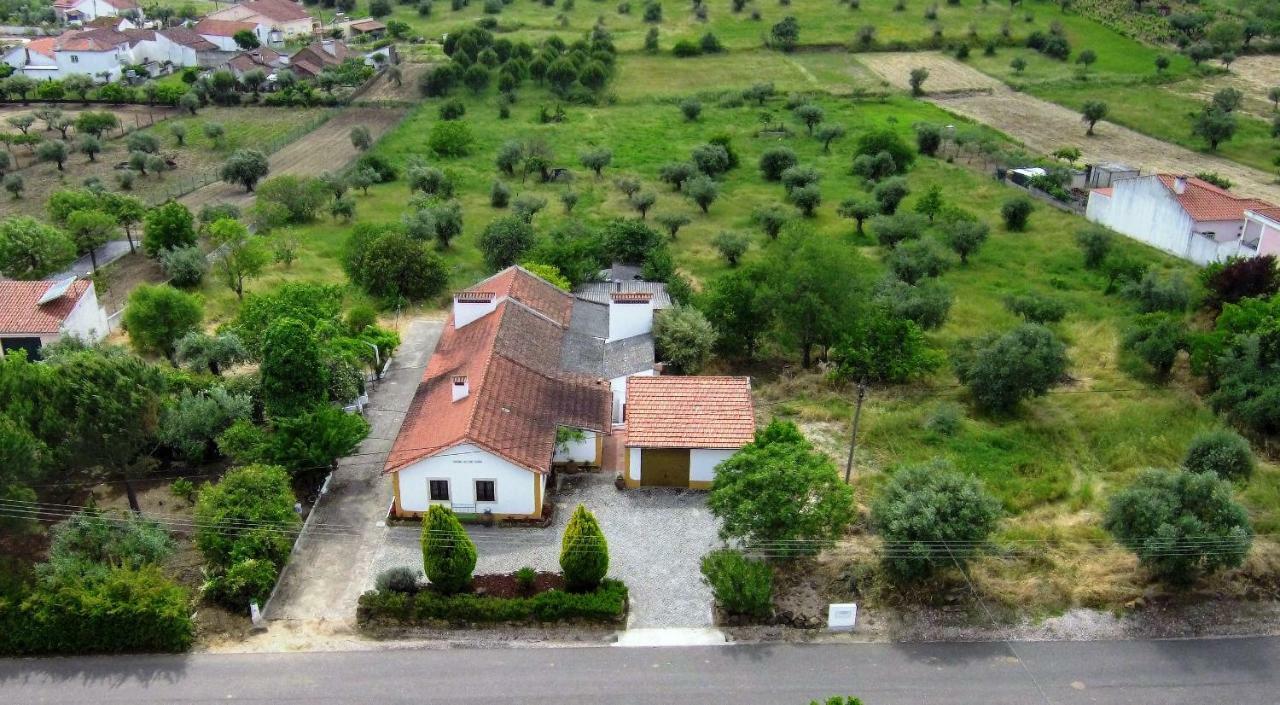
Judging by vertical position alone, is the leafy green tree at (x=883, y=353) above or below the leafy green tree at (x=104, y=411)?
below

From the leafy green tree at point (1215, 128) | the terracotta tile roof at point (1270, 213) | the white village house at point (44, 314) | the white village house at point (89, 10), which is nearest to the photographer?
the white village house at point (44, 314)

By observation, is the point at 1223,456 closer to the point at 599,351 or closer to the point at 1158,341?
the point at 1158,341

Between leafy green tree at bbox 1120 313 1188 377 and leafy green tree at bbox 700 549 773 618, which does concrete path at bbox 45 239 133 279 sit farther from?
leafy green tree at bbox 1120 313 1188 377

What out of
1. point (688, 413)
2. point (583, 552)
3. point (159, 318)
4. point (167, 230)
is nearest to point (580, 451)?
point (688, 413)

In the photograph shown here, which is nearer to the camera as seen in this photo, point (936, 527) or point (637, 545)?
point (936, 527)

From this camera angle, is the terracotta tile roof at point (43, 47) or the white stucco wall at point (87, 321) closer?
the white stucco wall at point (87, 321)

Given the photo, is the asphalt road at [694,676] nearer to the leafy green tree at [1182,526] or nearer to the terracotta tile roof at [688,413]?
the leafy green tree at [1182,526]

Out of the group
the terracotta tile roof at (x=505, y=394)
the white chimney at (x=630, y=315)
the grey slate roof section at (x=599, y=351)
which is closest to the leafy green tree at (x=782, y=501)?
the terracotta tile roof at (x=505, y=394)
